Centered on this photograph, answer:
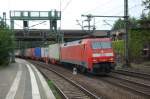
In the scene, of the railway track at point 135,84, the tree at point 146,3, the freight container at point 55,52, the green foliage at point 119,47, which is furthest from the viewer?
the green foliage at point 119,47

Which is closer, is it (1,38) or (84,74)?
(84,74)

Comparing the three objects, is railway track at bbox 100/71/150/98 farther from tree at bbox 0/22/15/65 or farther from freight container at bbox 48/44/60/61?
freight container at bbox 48/44/60/61

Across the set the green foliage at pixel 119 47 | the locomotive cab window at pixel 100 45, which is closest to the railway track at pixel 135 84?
the locomotive cab window at pixel 100 45

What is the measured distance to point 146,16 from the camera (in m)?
50.5

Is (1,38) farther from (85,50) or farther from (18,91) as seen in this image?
(18,91)

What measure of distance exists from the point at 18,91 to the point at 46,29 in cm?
7186

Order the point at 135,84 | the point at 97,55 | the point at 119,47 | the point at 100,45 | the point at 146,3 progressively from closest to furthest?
the point at 135,84 → the point at 97,55 → the point at 100,45 → the point at 146,3 → the point at 119,47

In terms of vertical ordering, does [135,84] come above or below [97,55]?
below

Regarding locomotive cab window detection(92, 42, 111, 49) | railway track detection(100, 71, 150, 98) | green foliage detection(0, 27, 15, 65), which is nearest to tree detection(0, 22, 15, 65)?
green foliage detection(0, 27, 15, 65)

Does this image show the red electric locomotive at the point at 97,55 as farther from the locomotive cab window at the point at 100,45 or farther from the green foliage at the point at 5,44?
the green foliage at the point at 5,44

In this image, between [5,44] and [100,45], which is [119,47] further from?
[100,45]

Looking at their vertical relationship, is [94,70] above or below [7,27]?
below

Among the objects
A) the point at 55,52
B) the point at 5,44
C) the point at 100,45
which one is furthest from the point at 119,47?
the point at 100,45

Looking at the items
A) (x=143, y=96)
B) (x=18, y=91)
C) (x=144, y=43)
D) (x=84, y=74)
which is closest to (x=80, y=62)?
(x=84, y=74)
